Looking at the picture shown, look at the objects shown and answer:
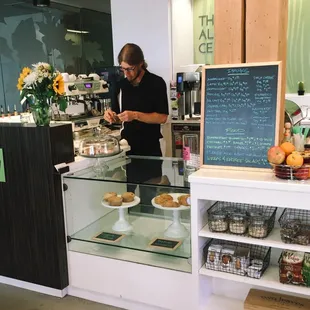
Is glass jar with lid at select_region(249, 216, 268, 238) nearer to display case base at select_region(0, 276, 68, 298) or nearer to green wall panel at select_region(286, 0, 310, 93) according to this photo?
display case base at select_region(0, 276, 68, 298)

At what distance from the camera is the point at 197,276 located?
217 centimetres

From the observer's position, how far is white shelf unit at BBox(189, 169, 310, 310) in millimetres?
1889

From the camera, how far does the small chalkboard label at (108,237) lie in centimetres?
264

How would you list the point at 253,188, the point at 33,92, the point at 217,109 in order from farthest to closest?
the point at 33,92 < the point at 217,109 < the point at 253,188

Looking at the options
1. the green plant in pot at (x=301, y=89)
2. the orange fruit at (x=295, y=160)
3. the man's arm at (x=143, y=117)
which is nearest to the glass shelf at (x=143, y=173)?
the man's arm at (x=143, y=117)

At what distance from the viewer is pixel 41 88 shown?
255 cm

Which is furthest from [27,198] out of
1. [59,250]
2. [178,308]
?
[178,308]

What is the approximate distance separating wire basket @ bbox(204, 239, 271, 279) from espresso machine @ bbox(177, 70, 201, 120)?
2.91 meters

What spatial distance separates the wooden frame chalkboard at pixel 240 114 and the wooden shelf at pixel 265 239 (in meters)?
0.35

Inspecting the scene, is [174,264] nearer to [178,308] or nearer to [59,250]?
[178,308]

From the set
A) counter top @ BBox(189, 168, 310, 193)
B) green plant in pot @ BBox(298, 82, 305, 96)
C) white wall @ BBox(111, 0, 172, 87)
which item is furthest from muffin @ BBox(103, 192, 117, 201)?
green plant in pot @ BBox(298, 82, 305, 96)

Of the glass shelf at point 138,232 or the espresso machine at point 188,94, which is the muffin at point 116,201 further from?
the espresso machine at point 188,94

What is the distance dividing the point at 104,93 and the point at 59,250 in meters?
2.90

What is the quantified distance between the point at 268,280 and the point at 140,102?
1840 mm
